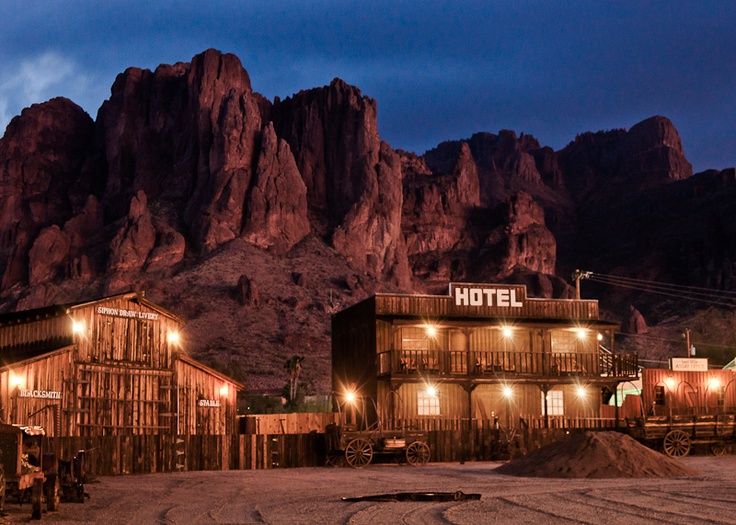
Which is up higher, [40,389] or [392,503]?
[40,389]

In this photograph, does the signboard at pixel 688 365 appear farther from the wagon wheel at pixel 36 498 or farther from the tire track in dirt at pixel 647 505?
the wagon wheel at pixel 36 498

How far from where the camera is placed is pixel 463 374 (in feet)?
166

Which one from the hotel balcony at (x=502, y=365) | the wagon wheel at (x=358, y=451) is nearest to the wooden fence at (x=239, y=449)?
the wagon wheel at (x=358, y=451)

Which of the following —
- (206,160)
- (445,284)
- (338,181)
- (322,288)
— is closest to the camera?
(322,288)

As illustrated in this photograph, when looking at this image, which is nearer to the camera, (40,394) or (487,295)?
(40,394)

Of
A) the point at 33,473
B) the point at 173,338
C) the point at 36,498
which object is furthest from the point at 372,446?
the point at 36,498

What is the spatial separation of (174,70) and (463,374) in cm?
13756

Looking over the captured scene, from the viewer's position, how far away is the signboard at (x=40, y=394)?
41.8m

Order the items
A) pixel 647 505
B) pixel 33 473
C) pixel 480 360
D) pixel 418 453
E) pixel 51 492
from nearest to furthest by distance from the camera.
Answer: pixel 33 473, pixel 51 492, pixel 647 505, pixel 418 453, pixel 480 360

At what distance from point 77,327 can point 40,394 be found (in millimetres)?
3762

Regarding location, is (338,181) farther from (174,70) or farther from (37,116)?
(37,116)

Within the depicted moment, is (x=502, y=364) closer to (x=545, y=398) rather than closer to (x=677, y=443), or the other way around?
(x=545, y=398)

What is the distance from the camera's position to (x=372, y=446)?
43719mm

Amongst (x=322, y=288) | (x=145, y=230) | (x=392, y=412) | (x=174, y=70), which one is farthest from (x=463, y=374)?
(x=174, y=70)
